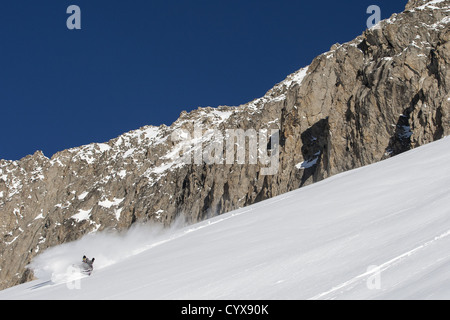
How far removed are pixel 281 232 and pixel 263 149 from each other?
68.9 meters

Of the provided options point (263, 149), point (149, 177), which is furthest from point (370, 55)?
point (149, 177)

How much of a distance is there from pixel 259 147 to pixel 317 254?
73.7m

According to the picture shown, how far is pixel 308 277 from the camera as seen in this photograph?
29.7ft

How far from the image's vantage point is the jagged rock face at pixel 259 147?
2012 inches

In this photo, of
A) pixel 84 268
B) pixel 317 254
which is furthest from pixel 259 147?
pixel 317 254

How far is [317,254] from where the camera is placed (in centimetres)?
1038

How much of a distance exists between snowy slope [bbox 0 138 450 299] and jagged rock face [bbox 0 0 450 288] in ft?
96.5

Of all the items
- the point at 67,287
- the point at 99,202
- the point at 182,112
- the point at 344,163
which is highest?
the point at 182,112

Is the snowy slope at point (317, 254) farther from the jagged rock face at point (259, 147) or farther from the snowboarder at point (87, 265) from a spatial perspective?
the jagged rock face at point (259, 147)

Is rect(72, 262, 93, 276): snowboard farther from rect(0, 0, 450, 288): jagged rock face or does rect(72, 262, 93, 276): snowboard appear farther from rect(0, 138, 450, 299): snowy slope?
rect(0, 0, 450, 288): jagged rock face

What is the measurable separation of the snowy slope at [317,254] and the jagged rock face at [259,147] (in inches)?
1158

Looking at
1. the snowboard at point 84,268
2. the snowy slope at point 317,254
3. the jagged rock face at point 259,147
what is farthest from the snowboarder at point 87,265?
the jagged rock face at point 259,147

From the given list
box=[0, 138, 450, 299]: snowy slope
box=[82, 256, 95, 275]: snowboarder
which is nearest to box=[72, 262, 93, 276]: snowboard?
box=[82, 256, 95, 275]: snowboarder
